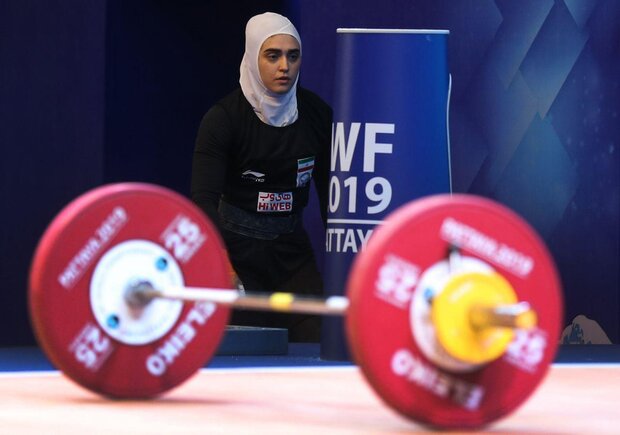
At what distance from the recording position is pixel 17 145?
6758 millimetres

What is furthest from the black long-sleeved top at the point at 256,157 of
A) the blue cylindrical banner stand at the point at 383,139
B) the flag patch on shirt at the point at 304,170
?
the blue cylindrical banner stand at the point at 383,139

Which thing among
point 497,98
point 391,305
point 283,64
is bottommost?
point 391,305

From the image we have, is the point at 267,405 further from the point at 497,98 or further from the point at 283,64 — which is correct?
the point at 497,98

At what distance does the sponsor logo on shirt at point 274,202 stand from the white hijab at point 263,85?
29cm

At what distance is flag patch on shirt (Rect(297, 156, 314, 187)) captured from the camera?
20.7 feet

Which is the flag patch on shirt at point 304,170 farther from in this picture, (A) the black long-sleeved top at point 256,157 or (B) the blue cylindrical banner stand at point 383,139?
(B) the blue cylindrical banner stand at point 383,139

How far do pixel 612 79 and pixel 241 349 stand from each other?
2.48 m

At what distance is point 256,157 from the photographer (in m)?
6.22

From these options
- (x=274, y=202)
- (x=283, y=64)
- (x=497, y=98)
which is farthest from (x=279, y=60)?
(x=497, y=98)

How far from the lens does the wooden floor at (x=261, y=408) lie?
11.5ft

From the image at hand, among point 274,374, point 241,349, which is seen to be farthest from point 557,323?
point 241,349

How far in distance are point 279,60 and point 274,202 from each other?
0.60 metres

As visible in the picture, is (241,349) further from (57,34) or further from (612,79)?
(612,79)

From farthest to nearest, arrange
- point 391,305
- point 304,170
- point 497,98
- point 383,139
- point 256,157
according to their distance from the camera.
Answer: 1. point 497,98
2. point 304,170
3. point 256,157
4. point 383,139
5. point 391,305
